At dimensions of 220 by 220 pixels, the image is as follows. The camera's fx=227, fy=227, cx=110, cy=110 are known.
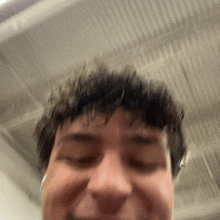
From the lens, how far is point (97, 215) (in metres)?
0.29

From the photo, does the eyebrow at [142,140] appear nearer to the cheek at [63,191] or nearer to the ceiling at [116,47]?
the cheek at [63,191]

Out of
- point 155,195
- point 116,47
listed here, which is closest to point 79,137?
point 155,195

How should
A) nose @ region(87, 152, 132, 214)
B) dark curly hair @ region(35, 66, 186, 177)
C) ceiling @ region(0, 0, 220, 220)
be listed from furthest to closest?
ceiling @ region(0, 0, 220, 220), dark curly hair @ region(35, 66, 186, 177), nose @ region(87, 152, 132, 214)

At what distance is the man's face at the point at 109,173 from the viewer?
0.30m

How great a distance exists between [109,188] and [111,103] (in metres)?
0.15

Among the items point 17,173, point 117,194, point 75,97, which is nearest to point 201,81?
point 75,97

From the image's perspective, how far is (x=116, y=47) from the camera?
1100mm

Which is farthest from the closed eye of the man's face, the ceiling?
the ceiling

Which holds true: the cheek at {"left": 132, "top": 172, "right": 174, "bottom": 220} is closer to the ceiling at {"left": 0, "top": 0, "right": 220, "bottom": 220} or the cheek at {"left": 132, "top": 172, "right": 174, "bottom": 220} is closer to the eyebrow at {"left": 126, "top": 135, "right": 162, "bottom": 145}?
the eyebrow at {"left": 126, "top": 135, "right": 162, "bottom": 145}

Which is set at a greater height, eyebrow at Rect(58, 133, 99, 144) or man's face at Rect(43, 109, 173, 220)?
eyebrow at Rect(58, 133, 99, 144)

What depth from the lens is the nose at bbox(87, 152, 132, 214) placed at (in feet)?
Result: 0.98

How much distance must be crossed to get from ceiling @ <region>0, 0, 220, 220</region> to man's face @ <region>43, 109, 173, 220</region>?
501 millimetres

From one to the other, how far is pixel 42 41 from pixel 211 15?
78 cm

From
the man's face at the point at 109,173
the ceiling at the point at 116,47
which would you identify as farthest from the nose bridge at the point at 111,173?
the ceiling at the point at 116,47
